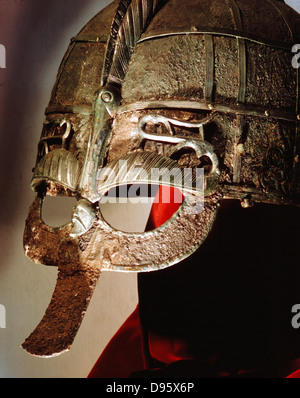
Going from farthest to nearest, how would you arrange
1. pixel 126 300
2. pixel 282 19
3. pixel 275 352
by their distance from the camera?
1. pixel 126 300
2. pixel 275 352
3. pixel 282 19

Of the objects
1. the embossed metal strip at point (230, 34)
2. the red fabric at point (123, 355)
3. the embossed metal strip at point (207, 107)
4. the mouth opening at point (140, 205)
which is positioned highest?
the embossed metal strip at point (230, 34)

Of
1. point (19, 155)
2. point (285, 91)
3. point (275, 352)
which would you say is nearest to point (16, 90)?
point (19, 155)

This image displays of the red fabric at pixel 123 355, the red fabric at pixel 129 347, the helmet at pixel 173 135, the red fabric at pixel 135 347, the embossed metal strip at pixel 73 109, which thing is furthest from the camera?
the red fabric at pixel 123 355

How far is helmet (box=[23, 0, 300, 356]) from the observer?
1311mm

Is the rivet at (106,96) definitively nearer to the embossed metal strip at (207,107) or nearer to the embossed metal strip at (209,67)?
the embossed metal strip at (207,107)

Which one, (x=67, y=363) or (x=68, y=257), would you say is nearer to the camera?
(x=68, y=257)

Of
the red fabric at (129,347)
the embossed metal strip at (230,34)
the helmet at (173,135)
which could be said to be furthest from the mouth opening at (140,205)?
the embossed metal strip at (230,34)

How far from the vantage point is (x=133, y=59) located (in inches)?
54.6

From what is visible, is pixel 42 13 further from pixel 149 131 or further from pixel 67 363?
pixel 67 363

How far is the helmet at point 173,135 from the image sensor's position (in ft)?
4.30

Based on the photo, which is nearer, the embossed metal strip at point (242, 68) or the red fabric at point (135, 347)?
the embossed metal strip at point (242, 68)

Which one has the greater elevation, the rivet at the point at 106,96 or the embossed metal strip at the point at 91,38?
the embossed metal strip at the point at 91,38

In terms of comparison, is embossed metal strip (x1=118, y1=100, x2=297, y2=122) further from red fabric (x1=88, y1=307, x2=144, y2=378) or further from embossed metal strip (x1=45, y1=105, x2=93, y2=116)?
red fabric (x1=88, y1=307, x2=144, y2=378)

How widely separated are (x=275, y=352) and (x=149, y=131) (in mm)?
747
